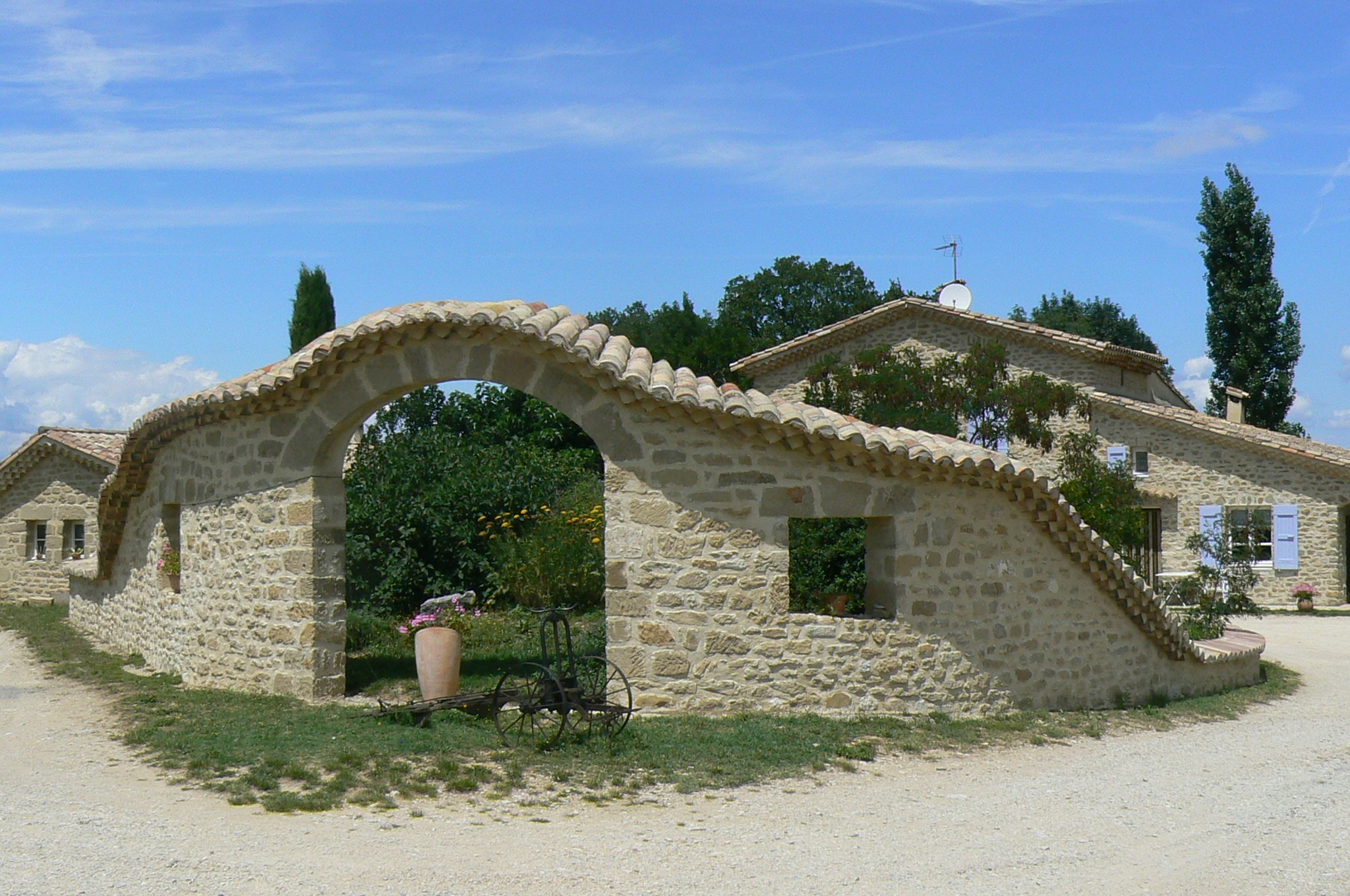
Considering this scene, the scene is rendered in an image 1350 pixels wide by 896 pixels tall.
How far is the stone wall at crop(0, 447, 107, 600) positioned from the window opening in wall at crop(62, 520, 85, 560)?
75 millimetres

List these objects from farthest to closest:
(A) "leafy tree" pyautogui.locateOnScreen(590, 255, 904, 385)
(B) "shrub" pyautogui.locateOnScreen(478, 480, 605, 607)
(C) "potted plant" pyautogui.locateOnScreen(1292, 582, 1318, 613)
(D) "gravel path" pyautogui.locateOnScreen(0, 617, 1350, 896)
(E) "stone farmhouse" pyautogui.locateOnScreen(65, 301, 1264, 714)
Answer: (A) "leafy tree" pyautogui.locateOnScreen(590, 255, 904, 385) → (C) "potted plant" pyautogui.locateOnScreen(1292, 582, 1318, 613) → (B) "shrub" pyautogui.locateOnScreen(478, 480, 605, 607) → (E) "stone farmhouse" pyautogui.locateOnScreen(65, 301, 1264, 714) → (D) "gravel path" pyautogui.locateOnScreen(0, 617, 1350, 896)

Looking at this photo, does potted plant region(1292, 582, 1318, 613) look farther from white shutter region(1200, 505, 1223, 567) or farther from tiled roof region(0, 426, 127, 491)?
tiled roof region(0, 426, 127, 491)

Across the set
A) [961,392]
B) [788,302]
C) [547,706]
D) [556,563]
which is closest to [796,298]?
[788,302]

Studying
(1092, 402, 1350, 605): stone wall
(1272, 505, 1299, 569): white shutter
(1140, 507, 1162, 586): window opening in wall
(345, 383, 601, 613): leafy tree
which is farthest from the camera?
(1140, 507, 1162, 586): window opening in wall

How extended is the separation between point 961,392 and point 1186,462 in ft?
27.4

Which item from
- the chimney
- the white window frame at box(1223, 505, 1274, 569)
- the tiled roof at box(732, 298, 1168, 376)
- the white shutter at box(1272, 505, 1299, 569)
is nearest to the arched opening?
the tiled roof at box(732, 298, 1168, 376)

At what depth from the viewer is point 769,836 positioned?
669 centimetres

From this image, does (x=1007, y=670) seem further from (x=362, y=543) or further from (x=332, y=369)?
(x=362, y=543)

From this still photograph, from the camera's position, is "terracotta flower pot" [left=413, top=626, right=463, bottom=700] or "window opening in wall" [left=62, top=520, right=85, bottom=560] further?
"window opening in wall" [left=62, top=520, right=85, bottom=560]

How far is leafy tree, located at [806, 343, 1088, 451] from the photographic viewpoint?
18641mm

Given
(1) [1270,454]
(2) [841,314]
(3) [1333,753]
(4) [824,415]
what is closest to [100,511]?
(4) [824,415]

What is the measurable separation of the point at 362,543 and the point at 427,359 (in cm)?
828

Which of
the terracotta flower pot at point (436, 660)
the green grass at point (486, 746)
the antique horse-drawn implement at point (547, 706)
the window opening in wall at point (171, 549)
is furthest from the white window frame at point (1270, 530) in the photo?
the window opening in wall at point (171, 549)

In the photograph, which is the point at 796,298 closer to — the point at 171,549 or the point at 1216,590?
the point at 1216,590
